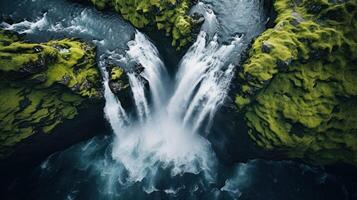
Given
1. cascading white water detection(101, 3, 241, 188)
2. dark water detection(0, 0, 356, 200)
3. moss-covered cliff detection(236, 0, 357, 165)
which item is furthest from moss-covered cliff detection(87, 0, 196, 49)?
moss-covered cliff detection(236, 0, 357, 165)

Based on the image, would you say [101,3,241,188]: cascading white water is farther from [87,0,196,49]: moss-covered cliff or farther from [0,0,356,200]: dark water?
[87,0,196,49]: moss-covered cliff

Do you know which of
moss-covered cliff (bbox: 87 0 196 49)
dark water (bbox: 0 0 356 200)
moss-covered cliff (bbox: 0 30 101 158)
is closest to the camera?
moss-covered cliff (bbox: 0 30 101 158)

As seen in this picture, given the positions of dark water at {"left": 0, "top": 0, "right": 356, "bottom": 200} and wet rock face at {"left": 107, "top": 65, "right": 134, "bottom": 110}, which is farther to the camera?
dark water at {"left": 0, "top": 0, "right": 356, "bottom": 200}

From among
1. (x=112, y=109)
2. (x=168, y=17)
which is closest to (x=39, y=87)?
(x=112, y=109)

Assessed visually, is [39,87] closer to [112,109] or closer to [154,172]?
[112,109]

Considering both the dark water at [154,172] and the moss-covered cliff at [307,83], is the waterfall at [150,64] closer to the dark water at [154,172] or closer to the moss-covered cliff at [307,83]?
the dark water at [154,172]

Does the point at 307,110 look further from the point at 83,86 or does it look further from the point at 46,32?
the point at 46,32

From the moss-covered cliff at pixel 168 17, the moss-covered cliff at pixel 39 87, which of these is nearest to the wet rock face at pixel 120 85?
the moss-covered cliff at pixel 39 87
